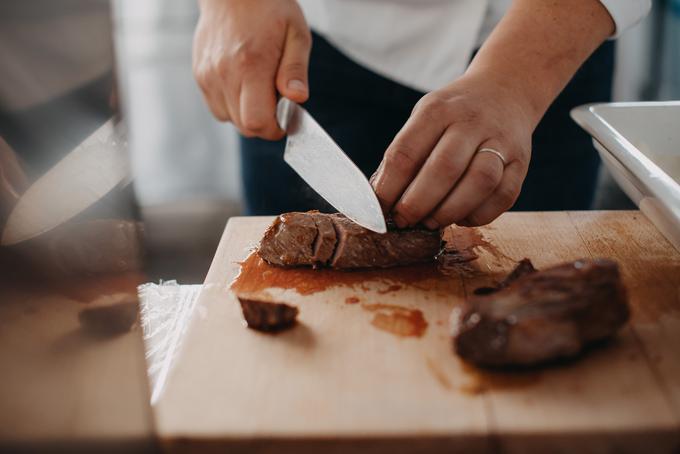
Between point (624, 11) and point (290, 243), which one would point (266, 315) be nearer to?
point (290, 243)

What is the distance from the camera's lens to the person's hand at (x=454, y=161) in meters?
1.71

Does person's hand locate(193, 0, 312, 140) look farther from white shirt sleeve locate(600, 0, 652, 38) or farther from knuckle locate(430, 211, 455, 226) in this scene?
white shirt sleeve locate(600, 0, 652, 38)

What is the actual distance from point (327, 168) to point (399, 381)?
0.68m

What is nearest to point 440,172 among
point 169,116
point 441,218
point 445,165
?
point 445,165

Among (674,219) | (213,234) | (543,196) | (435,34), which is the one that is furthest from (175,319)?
(213,234)

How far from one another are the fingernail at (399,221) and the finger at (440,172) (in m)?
0.05

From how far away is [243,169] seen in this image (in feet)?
8.87

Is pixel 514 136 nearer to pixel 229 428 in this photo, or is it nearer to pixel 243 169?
pixel 229 428

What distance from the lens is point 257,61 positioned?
196cm

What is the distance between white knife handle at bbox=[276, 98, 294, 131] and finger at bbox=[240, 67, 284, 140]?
0.04ft

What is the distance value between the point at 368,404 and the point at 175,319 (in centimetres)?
59

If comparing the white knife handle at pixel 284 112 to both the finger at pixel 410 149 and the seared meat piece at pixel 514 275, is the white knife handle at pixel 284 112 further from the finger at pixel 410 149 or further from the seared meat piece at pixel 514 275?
the seared meat piece at pixel 514 275

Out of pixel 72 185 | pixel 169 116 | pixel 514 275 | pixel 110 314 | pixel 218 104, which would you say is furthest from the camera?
pixel 169 116

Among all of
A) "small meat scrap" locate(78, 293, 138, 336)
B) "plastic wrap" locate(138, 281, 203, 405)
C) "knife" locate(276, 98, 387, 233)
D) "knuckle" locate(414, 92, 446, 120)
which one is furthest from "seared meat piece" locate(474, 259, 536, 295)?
"small meat scrap" locate(78, 293, 138, 336)
